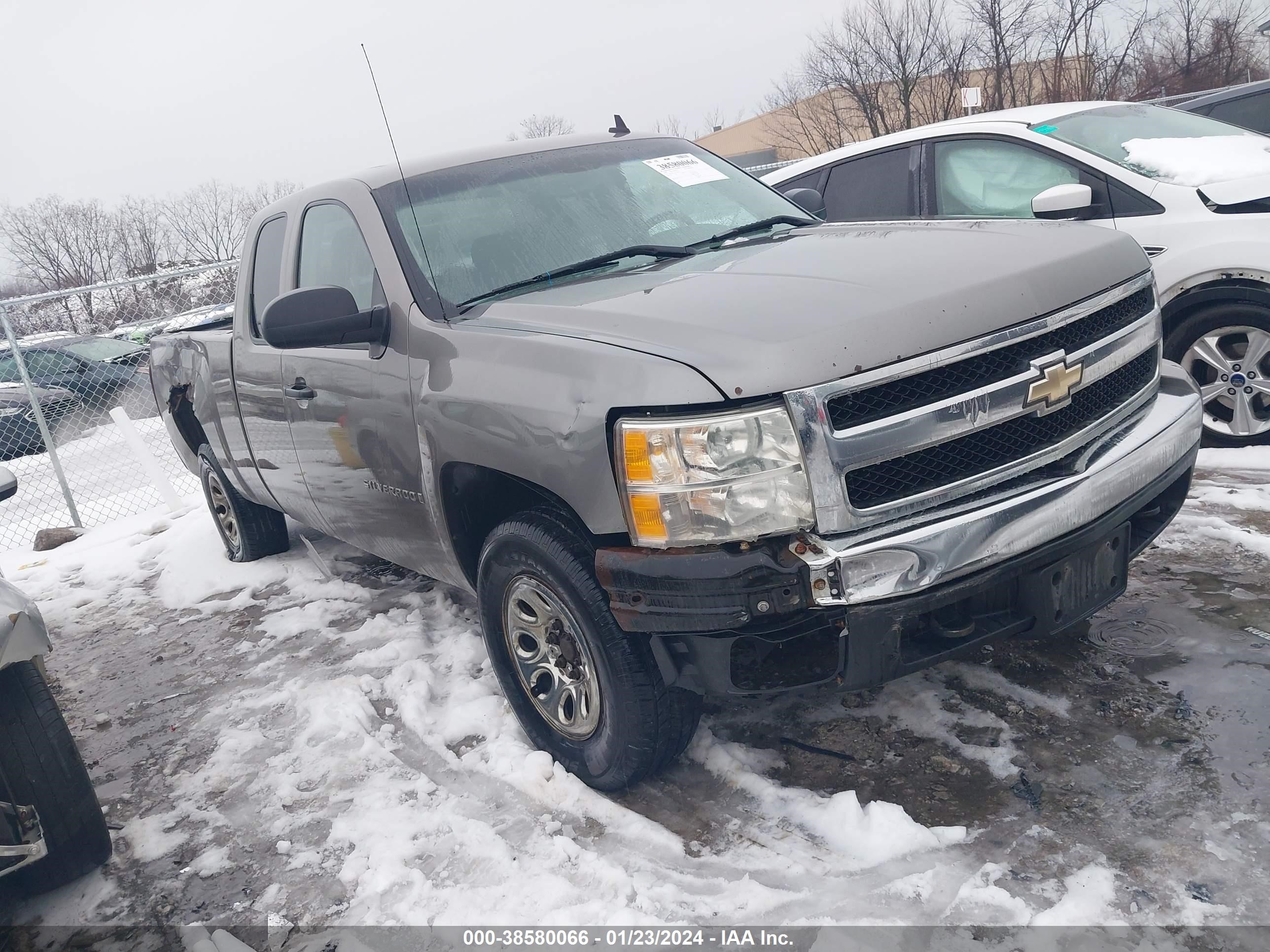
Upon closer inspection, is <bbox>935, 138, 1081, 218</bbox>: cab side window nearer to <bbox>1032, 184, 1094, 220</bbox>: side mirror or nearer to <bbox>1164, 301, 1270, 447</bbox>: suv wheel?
<bbox>1032, 184, 1094, 220</bbox>: side mirror

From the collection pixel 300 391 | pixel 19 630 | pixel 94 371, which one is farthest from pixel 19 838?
pixel 94 371

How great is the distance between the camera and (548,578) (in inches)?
109

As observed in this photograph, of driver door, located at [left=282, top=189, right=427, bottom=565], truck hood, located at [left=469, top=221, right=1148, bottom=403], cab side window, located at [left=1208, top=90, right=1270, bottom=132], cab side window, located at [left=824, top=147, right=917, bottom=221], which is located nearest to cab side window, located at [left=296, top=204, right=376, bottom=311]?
driver door, located at [left=282, top=189, right=427, bottom=565]

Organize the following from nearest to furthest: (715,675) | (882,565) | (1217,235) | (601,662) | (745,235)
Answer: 1. (882,565)
2. (715,675)
3. (601,662)
4. (745,235)
5. (1217,235)

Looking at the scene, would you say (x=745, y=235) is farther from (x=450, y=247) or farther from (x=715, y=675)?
(x=715, y=675)

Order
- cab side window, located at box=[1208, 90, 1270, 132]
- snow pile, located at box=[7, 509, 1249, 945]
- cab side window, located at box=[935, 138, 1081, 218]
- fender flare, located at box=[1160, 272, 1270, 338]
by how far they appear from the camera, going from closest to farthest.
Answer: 1. snow pile, located at box=[7, 509, 1249, 945]
2. fender flare, located at box=[1160, 272, 1270, 338]
3. cab side window, located at box=[935, 138, 1081, 218]
4. cab side window, located at box=[1208, 90, 1270, 132]

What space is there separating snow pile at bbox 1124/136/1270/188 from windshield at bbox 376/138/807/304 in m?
2.20

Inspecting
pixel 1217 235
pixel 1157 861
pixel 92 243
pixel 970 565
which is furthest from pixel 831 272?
pixel 92 243

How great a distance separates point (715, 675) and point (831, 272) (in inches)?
43.9

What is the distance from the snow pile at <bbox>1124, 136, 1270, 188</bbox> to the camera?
488 cm

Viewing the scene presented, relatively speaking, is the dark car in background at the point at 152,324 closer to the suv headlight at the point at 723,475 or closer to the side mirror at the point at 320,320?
the side mirror at the point at 320,320

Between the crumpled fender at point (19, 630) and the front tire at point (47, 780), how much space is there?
0.35 ft

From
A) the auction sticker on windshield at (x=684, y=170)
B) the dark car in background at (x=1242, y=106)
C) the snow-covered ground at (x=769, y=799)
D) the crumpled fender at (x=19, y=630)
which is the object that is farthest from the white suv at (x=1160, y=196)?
the dark car in background at (x=1242, y=106)

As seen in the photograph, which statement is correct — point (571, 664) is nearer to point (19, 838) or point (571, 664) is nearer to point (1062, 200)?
point (19, 838)
